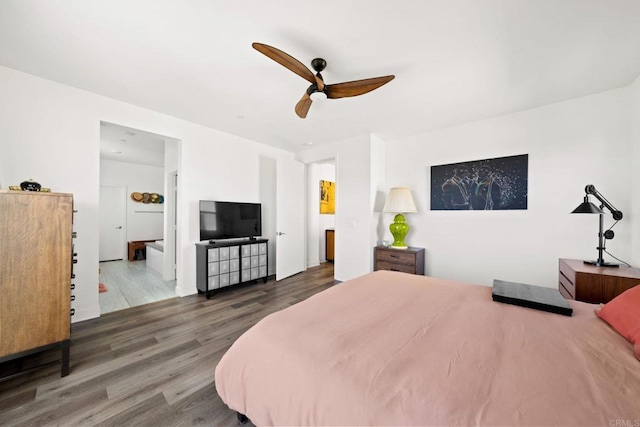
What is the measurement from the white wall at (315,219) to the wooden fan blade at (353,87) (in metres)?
3.24

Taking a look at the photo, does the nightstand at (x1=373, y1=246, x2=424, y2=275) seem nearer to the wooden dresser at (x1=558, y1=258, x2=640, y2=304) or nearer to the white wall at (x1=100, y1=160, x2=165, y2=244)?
the wooden dresser at (x1=558, y1=258, x2=640, y2=304)

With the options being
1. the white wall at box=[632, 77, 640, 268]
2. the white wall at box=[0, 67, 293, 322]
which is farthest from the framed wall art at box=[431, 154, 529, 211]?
the white wall at box=[0, 67, 293, 322]

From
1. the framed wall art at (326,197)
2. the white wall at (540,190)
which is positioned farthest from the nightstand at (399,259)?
the framed wall art at (326,197)

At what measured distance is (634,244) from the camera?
2.25 meters

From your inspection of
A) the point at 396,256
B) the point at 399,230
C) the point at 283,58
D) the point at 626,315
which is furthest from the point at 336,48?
the point at 396,256

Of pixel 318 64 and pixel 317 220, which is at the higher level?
pixel 318 64

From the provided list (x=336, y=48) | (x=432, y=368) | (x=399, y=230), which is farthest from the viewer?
(x=399, y=230)

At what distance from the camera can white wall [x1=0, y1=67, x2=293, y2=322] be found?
2.25 meters

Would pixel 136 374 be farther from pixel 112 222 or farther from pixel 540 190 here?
pixel 112 222

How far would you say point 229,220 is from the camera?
376 cm

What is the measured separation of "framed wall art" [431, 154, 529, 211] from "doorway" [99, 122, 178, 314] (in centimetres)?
404

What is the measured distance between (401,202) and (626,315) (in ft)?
7.90

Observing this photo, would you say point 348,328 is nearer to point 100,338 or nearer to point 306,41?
point 306,41

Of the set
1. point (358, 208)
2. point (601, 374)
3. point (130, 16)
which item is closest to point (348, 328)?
point (601, 374)
